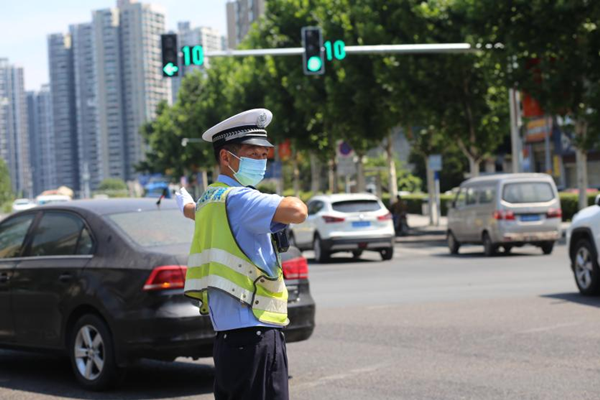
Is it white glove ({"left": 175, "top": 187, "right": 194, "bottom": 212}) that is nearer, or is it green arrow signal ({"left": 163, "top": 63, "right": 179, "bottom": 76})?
white glove ({"left": 175, "top": 187, "right": 194, "bottom": 212})

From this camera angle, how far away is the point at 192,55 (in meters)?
23.2

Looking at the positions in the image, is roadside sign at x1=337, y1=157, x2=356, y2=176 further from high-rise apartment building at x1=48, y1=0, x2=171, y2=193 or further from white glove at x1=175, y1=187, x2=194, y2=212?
high-rise apartment building at x1=48, y1=0, x2=171, y2=193

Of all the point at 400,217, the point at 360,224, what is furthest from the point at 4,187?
the point at 360,224

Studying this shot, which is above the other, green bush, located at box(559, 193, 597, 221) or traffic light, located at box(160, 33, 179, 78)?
traffic light, located at box(160, 33, 179, 78)

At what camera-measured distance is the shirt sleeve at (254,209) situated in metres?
4.13

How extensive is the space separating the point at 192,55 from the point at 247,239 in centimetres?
→ 1934

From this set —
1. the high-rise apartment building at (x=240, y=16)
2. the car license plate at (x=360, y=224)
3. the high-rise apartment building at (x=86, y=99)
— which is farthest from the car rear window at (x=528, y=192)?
the high-rise apartment building at (x=86, y=99)

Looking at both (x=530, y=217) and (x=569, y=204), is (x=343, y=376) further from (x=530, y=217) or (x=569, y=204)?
(x=569, y=204)

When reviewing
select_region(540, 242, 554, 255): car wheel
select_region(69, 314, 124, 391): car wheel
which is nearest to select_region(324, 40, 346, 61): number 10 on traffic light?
select_region(540, 242, 554, 255): car wheel

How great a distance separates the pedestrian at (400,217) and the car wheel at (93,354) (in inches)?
1098

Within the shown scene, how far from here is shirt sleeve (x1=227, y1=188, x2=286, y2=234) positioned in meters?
4.13

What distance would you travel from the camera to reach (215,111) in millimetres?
78438

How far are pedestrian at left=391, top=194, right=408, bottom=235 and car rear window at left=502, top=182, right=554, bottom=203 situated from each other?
12.0m

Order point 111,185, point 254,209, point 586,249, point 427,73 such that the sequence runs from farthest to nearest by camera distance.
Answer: point 111,185 → point 427,73 → point 586,249 → point 254,209
